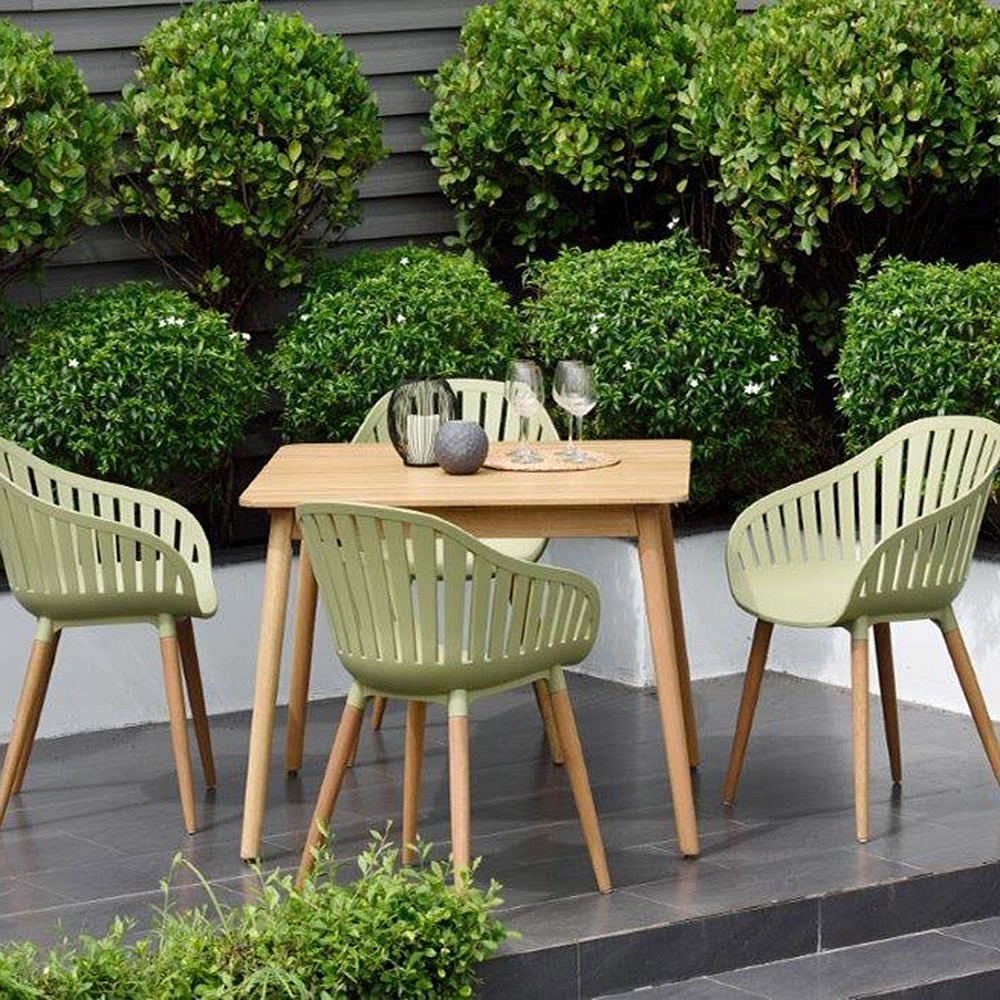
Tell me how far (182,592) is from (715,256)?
2.72 meters

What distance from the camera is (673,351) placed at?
22.5ft

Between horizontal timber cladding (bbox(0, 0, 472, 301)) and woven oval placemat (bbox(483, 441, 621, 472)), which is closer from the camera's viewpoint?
woven oval placemat (bbox(483, 441, 621, 472))

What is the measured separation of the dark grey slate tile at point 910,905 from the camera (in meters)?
5.03

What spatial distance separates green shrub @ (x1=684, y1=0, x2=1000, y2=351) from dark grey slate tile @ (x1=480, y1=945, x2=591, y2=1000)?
113 inches

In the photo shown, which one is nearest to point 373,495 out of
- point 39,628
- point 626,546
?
point 39,628

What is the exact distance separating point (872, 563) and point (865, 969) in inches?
37.7

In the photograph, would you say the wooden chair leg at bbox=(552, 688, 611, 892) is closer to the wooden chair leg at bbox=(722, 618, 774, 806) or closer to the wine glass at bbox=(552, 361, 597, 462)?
the wooden chair leg at bbox=(722, 618, 774, 806)

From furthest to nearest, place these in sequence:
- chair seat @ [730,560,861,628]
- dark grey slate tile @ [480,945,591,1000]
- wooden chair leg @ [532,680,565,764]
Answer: wooden chair leg @ [532,680,565,764]
chair seat @ [730,560,861,628]
dark grey slate tile @ [480,945,591,1000]

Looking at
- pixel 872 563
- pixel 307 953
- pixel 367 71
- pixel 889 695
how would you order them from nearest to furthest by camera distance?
pixel 307 953 → pixel 872 563 → pixel 889 695 → pixel 367 71

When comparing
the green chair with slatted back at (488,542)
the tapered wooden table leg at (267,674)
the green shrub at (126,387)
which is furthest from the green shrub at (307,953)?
the green shrub at (126,387)

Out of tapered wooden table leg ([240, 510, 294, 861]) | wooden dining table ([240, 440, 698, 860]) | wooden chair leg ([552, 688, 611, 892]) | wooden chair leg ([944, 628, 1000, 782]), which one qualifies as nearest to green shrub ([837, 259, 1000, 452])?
wooden chair leg ([944, 628, 1000, 782])

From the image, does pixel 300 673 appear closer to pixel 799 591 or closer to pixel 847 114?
pixel 799 591

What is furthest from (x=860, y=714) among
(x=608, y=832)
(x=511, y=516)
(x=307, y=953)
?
(x=307, y=953)

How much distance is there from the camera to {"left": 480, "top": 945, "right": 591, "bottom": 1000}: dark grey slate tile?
15.3 feet
